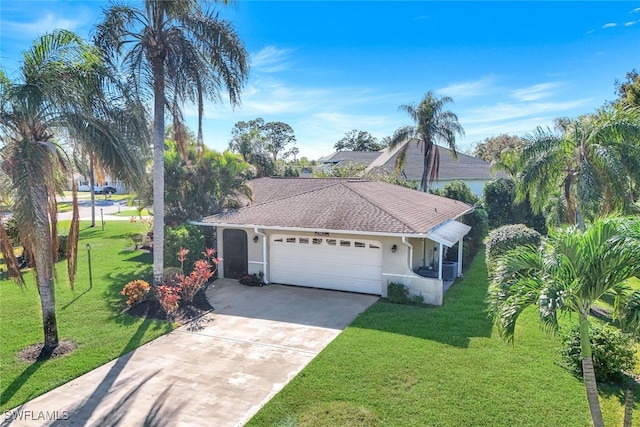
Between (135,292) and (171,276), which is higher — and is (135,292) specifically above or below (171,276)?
below

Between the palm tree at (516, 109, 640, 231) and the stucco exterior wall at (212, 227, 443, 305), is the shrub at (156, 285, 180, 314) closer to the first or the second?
the stucco exterior wall at (212, 227, 443, 305)

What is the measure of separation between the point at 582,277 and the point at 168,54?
43.1 ft

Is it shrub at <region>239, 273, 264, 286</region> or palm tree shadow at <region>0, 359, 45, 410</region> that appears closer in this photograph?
palm tree shadow at <region>0, 359, 45, 410</region>

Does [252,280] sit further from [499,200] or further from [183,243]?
[499,200]

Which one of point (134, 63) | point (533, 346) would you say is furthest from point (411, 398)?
point (134, 63)

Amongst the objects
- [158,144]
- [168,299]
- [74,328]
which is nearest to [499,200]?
[158,144]

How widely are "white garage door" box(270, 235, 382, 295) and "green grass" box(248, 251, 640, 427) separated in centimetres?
324

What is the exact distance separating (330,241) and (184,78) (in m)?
7.74

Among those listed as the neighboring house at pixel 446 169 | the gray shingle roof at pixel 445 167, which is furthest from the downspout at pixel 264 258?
the gray shingle roof at pixel 445 167

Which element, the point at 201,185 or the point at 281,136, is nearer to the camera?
the point at 201,185

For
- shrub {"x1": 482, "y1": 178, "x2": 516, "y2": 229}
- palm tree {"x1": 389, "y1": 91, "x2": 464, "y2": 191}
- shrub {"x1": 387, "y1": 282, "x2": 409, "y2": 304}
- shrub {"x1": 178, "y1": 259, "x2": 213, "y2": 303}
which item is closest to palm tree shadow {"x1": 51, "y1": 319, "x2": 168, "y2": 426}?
shrub {"x1": 178, "y1": 259, "x2": 213, "y2": 303}

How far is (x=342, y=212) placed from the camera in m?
16.2

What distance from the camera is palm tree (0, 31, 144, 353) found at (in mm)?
8820

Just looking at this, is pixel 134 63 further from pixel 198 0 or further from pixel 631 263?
pixel 631 263
